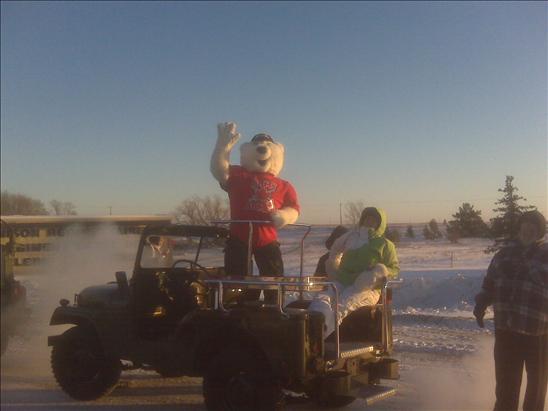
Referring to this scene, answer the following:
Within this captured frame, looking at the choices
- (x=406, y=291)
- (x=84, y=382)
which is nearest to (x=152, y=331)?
(x=84, y=382)

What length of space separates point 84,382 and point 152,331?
0.95 m

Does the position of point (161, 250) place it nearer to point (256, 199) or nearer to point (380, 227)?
point (256, 199)

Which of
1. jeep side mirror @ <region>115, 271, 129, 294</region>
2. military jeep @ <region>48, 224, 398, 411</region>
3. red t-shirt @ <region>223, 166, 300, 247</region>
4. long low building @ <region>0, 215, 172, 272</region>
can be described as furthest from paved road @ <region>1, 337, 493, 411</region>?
red t-shirt @ <region>223, 166, 300, 247</region>

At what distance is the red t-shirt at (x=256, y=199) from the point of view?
6797 mm

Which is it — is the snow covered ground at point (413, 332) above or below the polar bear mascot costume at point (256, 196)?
below

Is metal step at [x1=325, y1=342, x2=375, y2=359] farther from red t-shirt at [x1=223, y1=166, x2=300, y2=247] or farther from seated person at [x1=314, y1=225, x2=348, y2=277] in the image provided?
seated person at [x1=314, y1=225, x2=348, y2=277]

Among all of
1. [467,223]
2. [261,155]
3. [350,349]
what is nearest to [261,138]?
[261,155]

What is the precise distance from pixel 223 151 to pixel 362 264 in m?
1.99

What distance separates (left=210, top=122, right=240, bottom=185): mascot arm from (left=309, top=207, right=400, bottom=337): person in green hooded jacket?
1473 mm

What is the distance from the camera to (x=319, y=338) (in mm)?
5273

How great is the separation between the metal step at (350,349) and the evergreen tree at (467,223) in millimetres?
33220

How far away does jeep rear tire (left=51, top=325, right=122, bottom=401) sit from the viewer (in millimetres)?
6266

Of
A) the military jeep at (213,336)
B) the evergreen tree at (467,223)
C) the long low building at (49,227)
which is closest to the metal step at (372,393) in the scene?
the military jeep at (213,336)

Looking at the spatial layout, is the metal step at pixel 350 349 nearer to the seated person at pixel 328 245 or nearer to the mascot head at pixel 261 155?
the seated person at pixel 328 245
